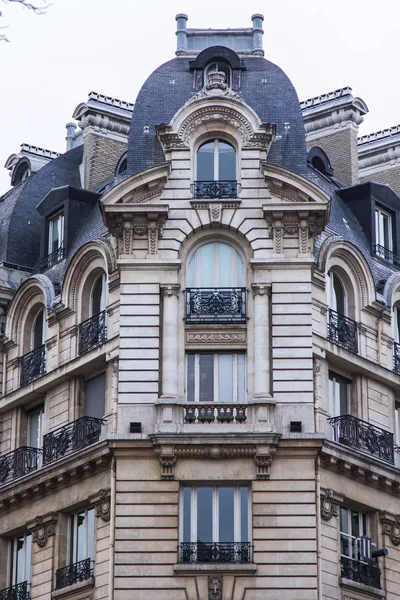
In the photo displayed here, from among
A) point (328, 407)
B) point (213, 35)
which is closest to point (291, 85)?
point (213, 35)

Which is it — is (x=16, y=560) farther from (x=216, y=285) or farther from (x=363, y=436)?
(x=363, y=436)

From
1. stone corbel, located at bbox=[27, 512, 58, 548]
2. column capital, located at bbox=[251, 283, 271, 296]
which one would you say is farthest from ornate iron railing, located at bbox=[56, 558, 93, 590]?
column capital, located at bbox=[251, 283, 271, 296]

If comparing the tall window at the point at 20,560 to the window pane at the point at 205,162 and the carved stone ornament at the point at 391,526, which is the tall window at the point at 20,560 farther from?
the window pane at the point at 205,162

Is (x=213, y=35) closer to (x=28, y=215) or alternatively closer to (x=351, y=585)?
(x=28, y=215)

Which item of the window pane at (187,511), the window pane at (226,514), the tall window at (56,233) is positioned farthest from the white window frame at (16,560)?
the tall window at (56,233)

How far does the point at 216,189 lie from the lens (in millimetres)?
40594

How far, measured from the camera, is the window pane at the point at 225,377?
128ft

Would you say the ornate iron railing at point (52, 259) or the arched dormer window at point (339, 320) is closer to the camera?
the arched dormer window at point (339, 320)

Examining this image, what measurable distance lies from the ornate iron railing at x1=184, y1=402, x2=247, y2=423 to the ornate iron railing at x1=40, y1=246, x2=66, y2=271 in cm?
735

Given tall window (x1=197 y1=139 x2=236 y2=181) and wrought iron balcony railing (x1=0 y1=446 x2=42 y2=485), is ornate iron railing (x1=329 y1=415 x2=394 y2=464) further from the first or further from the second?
wrought iron balcony railing (x1=0 y1=446 x2=42 y2=485)

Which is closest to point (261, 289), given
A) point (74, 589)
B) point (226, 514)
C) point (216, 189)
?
point (216, 189)

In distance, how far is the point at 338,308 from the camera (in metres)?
41.8

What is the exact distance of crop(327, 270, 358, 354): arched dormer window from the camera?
4100cm

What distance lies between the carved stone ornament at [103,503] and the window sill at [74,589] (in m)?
1.42
